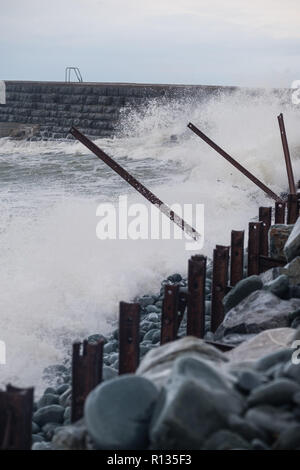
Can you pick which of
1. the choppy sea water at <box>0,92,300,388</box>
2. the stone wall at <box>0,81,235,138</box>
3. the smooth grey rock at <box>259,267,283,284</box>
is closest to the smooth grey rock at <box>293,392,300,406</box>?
the smooth grey rock at <box>259,267,283,284</box>

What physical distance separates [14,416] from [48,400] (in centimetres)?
176

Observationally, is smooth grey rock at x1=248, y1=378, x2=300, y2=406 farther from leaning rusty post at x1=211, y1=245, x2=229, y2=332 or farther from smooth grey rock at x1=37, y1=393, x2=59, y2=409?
leaning rusty post at x1=211, y1=245, x2=229, y2=332

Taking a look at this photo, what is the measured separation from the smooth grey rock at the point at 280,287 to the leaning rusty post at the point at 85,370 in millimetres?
1587

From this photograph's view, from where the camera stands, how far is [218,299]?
4.86 metres

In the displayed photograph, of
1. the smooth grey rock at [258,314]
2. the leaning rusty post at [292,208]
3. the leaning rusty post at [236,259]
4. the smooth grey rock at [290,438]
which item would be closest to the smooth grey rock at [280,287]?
the smooth grey rock at [258,314]

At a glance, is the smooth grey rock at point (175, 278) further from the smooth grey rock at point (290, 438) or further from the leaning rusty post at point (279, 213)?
the smooth grey rock at point (290, 438)

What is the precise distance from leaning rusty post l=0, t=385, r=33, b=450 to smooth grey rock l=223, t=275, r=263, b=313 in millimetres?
2372

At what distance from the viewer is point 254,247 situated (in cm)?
546

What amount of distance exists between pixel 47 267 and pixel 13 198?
6708mm

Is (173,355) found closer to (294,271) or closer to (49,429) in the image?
(49,429)

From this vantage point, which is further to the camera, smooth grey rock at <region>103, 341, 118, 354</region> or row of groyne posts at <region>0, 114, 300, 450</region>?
smooth grey rock at <region>103, 341, 118, 354</region>

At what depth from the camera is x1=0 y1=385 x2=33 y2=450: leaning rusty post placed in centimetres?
251

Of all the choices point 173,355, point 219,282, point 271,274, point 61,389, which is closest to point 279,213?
point 271,274

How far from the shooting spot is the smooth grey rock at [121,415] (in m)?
2.37
